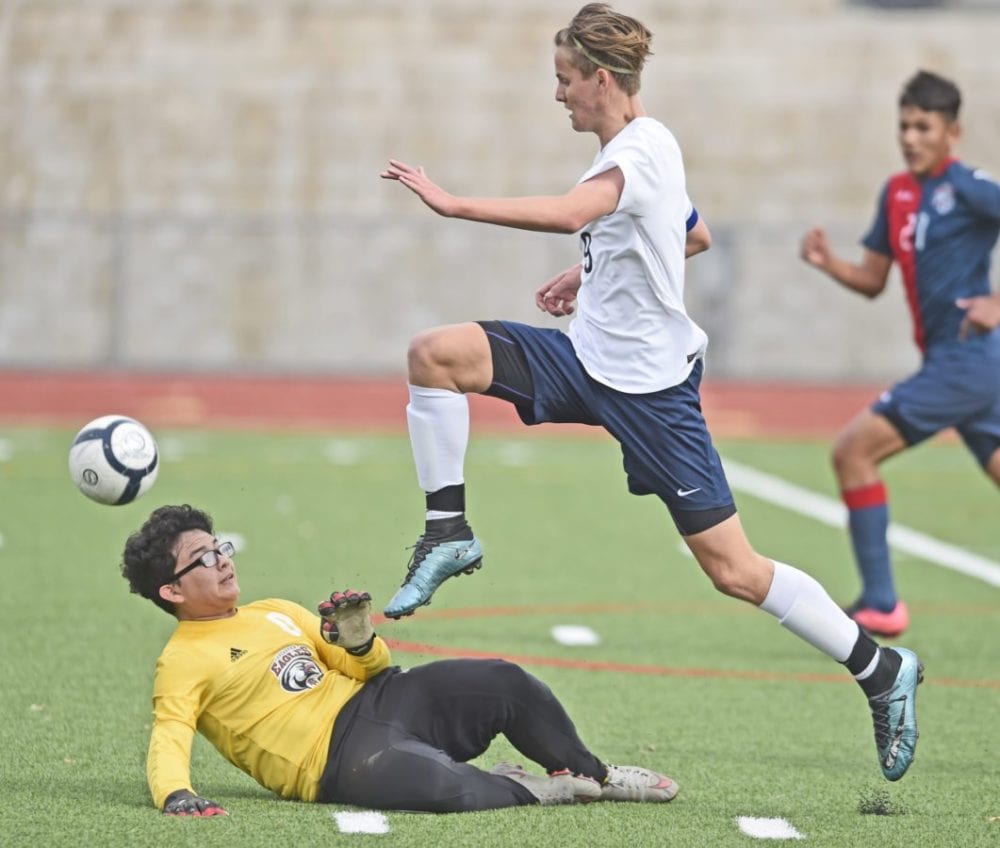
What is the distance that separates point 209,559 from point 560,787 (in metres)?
1.25

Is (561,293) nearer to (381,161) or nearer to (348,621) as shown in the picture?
(348,621)

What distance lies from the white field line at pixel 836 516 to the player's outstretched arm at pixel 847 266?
2699mm

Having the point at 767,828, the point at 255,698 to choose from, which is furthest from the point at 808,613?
the point at 255,698

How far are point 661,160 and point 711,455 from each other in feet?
3.06

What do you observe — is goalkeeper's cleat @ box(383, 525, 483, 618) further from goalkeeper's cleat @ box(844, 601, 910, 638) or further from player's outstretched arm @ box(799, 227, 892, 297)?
goalkeeper's cleat @ box(844, 601, 910, 638)

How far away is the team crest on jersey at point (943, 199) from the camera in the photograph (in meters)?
9.04

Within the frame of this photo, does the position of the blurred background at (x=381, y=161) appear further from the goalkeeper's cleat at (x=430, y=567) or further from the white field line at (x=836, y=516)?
the goalkeeper's cleat at (x=430, y=567)

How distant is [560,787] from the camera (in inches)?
227

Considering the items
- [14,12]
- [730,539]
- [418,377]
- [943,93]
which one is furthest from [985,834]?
[14,12]

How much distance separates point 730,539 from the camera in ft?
19.5

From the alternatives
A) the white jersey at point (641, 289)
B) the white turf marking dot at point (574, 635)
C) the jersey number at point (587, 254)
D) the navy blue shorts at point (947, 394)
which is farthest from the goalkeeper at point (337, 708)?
the navy blue shorts at point (947, 394)

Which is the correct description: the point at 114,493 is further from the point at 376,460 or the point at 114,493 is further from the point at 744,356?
the point at 744,356

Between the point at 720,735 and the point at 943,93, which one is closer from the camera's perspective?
the point at 720,735

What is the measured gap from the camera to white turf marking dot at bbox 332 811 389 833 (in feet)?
17.5
